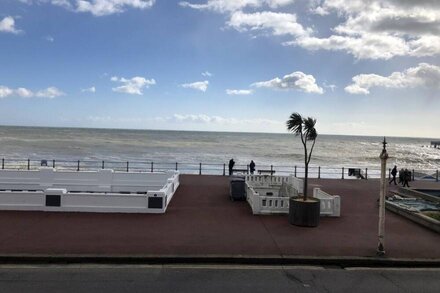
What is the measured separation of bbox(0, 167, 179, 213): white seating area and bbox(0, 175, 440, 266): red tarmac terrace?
43 centimetres

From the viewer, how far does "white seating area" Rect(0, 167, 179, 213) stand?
44.4 feet

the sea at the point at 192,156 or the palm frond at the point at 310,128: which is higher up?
the palm frond at the point at 310,128

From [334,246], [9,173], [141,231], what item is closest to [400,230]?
[334,246]

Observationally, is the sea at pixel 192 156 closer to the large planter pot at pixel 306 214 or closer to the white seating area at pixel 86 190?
the white seating area at pixel 86 190

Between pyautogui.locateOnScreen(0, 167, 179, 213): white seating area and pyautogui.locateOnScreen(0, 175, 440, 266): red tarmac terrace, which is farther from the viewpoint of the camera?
pyautogui.locateOnScreen(0, 167, 179, 213): white seating area

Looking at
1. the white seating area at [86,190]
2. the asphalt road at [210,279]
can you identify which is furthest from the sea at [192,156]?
the asphalt road at [210,279]

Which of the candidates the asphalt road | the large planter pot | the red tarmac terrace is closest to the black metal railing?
the red tarmac terrace

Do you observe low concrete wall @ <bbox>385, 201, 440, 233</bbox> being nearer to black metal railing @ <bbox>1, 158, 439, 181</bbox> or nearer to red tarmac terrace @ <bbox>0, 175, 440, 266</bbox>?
red tarmac terrace @ <bbox>0, 175, 440, 266</bbox>

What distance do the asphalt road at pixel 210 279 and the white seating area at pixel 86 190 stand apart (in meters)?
5.32

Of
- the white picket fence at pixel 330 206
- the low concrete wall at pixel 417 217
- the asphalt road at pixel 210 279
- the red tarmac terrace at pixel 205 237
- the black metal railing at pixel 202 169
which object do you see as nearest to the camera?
the asphalt road at pixel 210 279

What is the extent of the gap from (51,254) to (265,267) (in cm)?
463

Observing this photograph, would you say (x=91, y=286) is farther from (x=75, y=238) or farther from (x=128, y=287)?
(x=75, y=238)

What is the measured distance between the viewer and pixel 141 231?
1120 cm

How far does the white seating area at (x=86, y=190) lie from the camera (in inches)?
533
